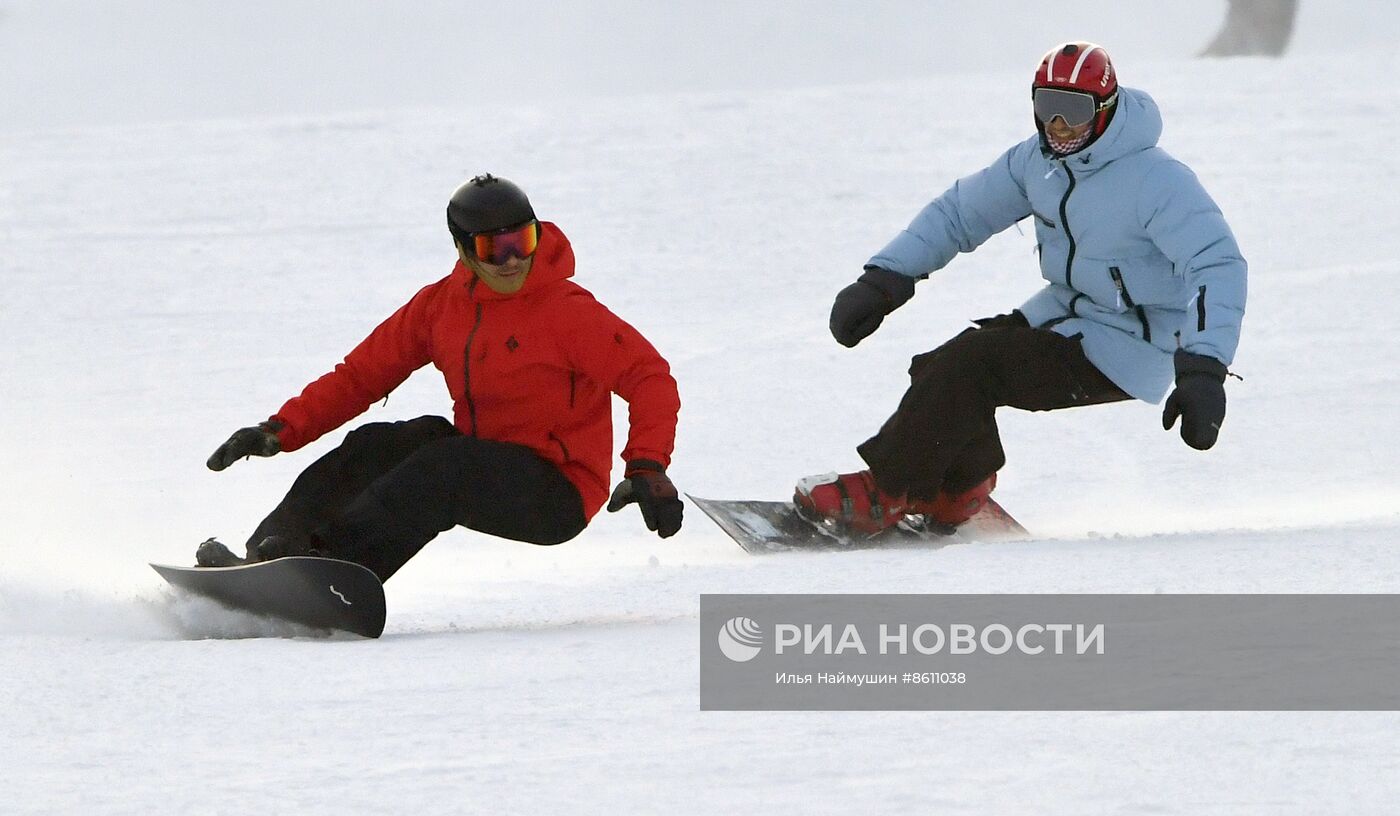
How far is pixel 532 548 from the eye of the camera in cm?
540

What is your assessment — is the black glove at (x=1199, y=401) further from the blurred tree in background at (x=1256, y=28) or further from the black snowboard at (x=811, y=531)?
the blurred tree in background at (x=1256, y=28)

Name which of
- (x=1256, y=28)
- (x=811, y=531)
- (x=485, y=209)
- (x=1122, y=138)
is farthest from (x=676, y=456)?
(x=1256, y=28)

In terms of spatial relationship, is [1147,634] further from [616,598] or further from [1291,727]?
[616,598]

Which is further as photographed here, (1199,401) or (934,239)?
(934,239)

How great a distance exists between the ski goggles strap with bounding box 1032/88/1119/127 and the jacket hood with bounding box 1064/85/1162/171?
0.18ft

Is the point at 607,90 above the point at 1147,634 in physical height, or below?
above

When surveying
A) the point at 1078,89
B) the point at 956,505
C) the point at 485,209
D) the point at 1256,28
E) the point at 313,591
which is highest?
the point at 1256,28

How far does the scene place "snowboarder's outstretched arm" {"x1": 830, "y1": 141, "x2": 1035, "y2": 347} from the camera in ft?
16.1

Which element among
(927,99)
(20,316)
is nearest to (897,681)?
(20,316)

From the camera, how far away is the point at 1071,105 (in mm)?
4551

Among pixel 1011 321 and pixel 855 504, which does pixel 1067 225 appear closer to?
pixel 1011 321

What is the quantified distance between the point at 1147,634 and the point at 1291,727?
0.58 m

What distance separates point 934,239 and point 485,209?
4.96 feet

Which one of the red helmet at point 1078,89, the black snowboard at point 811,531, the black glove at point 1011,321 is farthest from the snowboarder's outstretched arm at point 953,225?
the black snowboard at point 811,531
